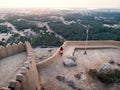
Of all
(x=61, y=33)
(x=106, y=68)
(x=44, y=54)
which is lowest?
(x=61, y=33)

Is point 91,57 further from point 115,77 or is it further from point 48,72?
point 48,72

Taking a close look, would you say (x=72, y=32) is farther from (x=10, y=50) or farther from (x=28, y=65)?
(x=28, y=65)

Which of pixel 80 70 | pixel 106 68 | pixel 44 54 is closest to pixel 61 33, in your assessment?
pixel 44 54

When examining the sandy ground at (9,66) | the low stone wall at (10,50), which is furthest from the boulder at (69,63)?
the sandy ground at (9,66)

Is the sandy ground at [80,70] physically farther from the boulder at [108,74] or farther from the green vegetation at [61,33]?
the green vegetation at [61,33]

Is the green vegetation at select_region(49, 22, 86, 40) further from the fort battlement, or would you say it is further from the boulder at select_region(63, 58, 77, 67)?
the boulder at select_region(63, 58, 77, 67)

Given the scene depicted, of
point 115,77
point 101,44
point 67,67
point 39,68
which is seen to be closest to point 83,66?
point 67,67
